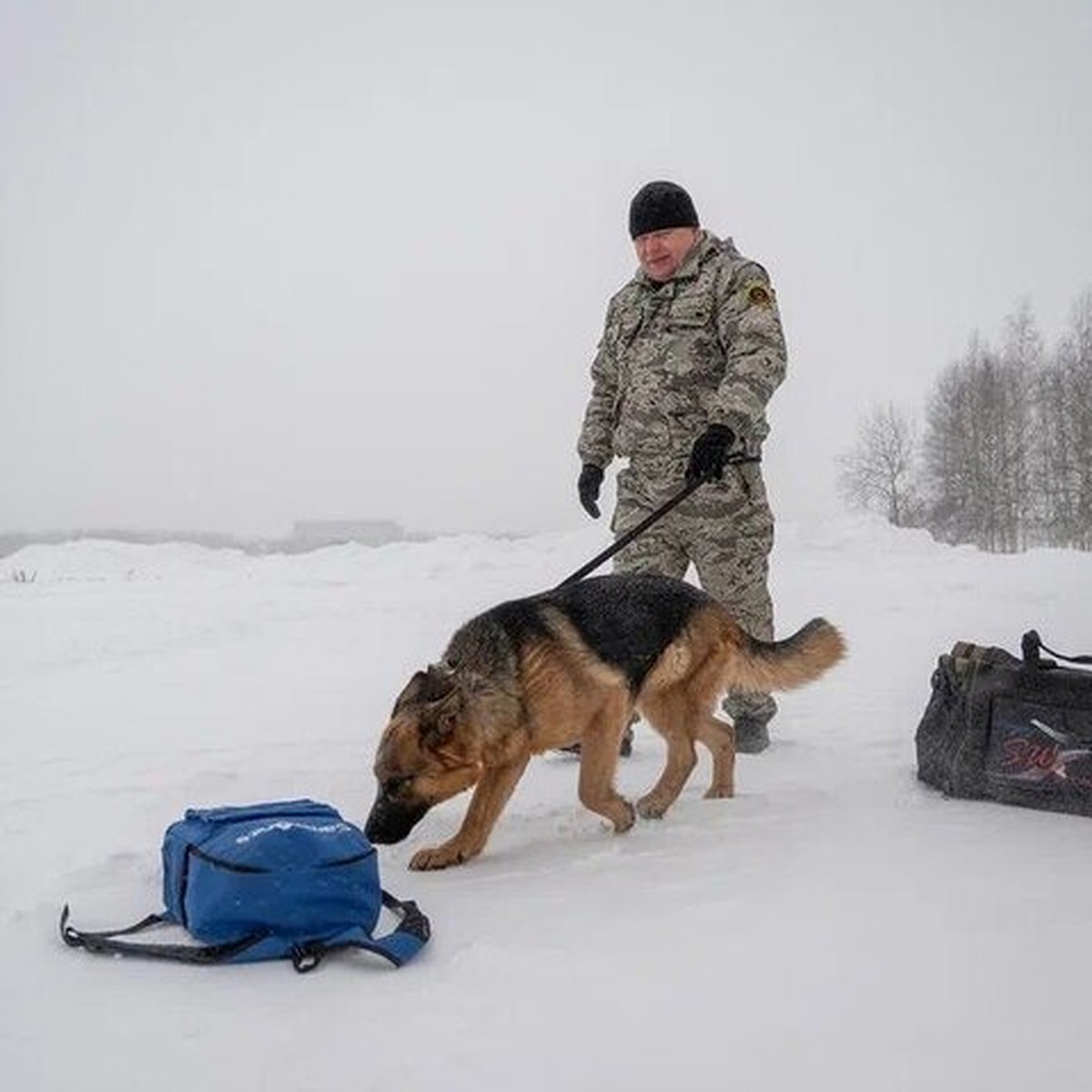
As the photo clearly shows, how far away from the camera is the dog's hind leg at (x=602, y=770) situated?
12.5 feet

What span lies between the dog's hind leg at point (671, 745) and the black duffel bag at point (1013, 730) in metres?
1.00

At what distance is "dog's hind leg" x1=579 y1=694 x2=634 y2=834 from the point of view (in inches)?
150

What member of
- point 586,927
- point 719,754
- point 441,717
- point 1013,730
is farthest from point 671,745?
point 586,927

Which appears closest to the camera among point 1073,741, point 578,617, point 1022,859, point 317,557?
point 1022,859

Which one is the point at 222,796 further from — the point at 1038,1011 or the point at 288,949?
the point at 1038,1011

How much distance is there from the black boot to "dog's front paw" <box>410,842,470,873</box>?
213 cm

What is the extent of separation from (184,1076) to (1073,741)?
3096 mm

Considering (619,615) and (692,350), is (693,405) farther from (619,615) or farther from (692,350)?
(619,615)

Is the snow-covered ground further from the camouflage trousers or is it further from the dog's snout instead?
the camouflage trousers

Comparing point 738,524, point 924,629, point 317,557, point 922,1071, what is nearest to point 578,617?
point 738,524

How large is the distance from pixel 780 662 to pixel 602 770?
1049mm

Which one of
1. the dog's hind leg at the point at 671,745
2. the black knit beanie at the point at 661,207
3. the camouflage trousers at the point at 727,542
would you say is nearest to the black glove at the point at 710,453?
the camouflage trousers at the point at 727,542

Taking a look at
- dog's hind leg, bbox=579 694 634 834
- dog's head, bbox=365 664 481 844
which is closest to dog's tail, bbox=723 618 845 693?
dog's hind leg, bbox=579 694 634 834

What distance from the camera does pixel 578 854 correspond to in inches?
138
